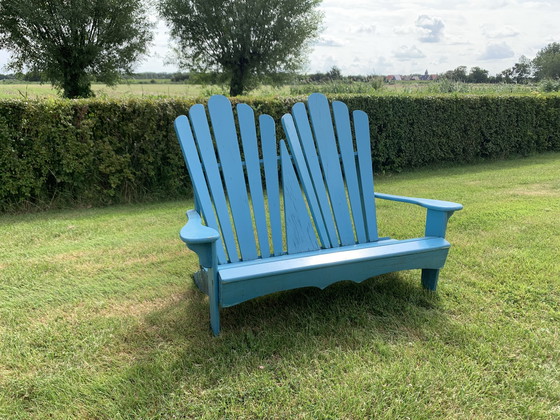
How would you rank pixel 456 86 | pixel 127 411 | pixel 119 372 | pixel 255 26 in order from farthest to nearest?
1. pixel 255 26
2. pixel 456 86
3. pixel 119 372
4. pixel 127 411

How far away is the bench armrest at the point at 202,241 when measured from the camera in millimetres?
1837

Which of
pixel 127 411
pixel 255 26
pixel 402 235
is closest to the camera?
pixel 127 411

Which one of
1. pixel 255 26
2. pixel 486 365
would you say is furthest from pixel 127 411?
pixel 255 26

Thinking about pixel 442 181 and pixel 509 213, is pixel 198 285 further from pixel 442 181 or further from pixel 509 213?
pixel 442 181

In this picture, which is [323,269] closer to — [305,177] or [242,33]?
[305,177]

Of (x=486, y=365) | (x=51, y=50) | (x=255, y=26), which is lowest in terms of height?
(x=486, y=365)

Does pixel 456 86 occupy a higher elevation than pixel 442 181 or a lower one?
higher

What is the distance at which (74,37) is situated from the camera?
14.0 m

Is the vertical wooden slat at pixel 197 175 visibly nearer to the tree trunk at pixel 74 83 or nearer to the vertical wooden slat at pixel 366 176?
the vertical wooden slat at pixel 366 176

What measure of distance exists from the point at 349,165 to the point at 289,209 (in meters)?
0.57

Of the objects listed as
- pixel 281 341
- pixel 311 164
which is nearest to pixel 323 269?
pixel 281 341

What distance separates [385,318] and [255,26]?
18.6 m

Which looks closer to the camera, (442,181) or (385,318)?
(385,318)

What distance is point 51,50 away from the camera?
45.5ft
